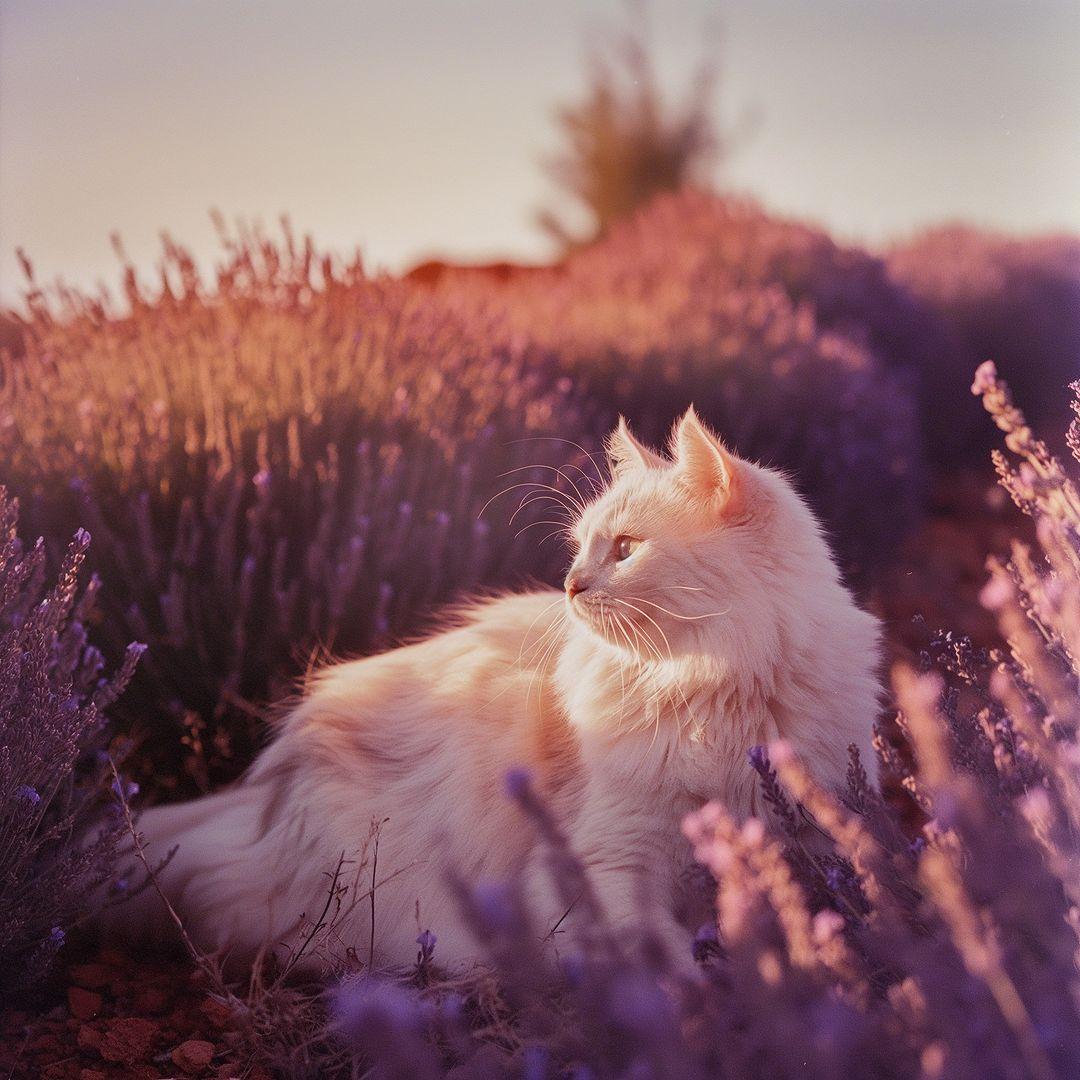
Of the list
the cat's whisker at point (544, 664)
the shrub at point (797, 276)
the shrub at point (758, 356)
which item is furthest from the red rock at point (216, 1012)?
the shrub at point (797, 276)

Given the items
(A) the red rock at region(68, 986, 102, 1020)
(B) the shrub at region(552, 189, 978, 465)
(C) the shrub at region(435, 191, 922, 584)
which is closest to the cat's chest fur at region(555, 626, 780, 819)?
(A) the red rock at region(68, 986, 102, 1020)

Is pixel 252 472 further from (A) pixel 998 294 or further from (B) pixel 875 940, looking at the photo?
(A) pixel 998 294

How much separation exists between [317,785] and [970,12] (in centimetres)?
201

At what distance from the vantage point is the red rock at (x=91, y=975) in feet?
6.19

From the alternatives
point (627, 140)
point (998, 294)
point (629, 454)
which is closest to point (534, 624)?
point (629, 454)

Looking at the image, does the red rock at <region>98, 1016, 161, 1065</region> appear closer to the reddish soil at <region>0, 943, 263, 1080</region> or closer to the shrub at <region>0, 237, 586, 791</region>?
the reddish soil at <region>0, 943, 263, 1080</region>

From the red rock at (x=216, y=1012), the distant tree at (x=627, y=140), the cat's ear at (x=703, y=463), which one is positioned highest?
the distant tree at (x=627, y=140)

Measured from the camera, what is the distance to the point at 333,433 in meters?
2.94

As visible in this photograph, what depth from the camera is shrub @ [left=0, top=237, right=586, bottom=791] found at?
2547mm

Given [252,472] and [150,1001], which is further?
[252,472]

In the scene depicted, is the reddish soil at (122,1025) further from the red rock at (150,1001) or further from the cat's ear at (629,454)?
the cat's ear at (629,454)

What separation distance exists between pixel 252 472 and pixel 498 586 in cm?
77

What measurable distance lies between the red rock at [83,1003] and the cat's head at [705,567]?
3.62 feet

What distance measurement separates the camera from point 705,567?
173 cm
